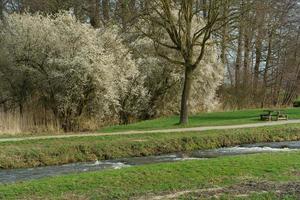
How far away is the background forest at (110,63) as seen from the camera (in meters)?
30.1

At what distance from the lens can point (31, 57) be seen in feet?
103

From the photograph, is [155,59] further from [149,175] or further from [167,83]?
[149,175]

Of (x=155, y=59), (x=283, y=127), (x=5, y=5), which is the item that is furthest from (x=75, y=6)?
(x=283, y=127)

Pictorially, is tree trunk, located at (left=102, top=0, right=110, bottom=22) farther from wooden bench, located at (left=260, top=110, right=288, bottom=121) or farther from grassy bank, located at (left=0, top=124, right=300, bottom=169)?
grassy bank, located at (left=0, top=124, right=300, bottom=169)

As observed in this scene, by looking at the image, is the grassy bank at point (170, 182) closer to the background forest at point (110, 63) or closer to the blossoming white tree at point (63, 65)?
the background forest at point (110, 63)

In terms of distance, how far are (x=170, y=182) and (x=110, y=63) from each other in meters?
20.5

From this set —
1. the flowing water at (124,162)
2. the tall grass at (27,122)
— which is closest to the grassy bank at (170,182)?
the flowing water at (124,162)

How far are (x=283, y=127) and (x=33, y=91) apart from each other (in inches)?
615

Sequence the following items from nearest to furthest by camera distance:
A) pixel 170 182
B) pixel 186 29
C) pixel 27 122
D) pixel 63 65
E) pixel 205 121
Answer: pixel 170 182 → pixel 27 122 → pixel 186 29 → pixel 63 65 → pixel 205 121

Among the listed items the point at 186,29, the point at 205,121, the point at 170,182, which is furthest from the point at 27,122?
the point at 170,182

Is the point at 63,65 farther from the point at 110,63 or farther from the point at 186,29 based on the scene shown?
the point at 186,29

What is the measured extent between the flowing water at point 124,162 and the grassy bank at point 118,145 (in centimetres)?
76

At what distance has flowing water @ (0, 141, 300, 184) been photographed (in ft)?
54.3

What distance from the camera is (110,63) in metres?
32.4
